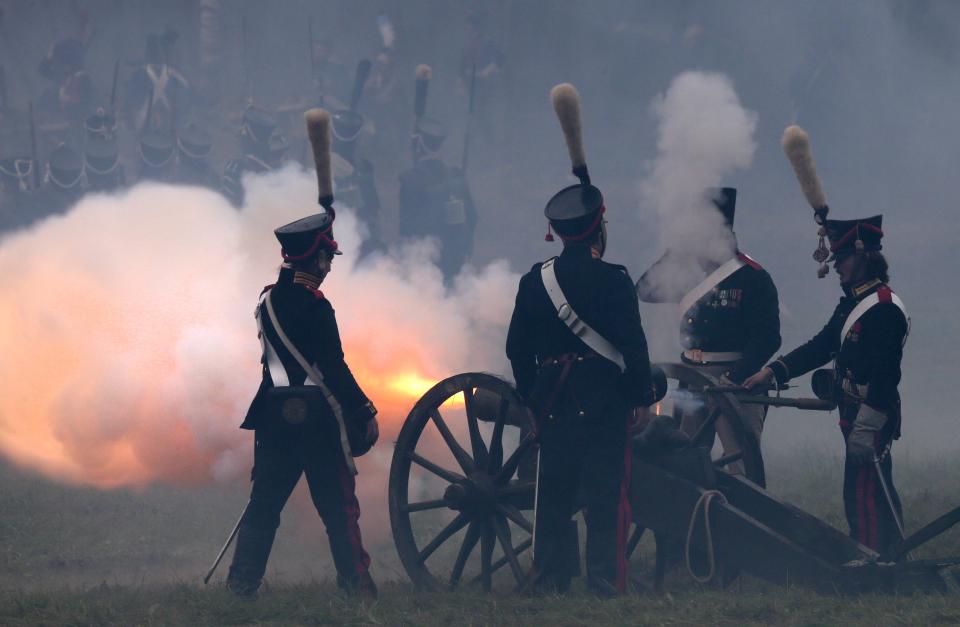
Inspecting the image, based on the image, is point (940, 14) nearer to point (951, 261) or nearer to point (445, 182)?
point (951, 261)

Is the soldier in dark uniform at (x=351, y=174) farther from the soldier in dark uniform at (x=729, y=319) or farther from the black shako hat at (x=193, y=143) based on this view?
the soldier in dark uniform at (x=729, y=319)

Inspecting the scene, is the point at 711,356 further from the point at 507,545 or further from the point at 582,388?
the point at 507,545

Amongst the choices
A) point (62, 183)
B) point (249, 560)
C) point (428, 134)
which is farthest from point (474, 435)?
point (62, 183)

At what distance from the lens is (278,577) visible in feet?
20.1

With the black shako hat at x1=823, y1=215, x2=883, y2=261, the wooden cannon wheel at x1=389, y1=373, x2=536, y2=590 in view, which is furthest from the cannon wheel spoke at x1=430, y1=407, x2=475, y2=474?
the black shako hat at x1=823, y1=215, x2=883, y2=261

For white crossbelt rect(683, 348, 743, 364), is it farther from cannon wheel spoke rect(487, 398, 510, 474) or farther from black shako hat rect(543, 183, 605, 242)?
black shako hat rect(543, 183, 605, 242)

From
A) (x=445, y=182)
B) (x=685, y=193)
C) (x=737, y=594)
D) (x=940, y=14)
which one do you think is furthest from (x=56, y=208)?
(x=940, y=14)

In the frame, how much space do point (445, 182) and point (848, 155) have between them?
12.3 m

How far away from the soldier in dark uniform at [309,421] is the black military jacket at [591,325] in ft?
2.69

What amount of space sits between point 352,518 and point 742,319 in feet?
7.76

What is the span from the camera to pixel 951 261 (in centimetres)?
2186

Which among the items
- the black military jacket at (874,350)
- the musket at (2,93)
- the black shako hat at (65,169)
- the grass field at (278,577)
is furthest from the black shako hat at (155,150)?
the black military jacket at (874,350)

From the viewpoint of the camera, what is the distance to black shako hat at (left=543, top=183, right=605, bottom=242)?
190 inches

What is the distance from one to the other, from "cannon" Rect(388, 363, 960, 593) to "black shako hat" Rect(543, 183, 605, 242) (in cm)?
82
